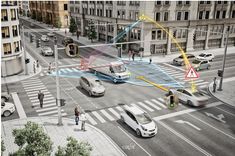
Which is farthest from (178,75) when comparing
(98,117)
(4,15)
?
(4,15)

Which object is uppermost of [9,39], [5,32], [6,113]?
[5,32]

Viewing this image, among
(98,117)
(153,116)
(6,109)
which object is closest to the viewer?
(6,109)

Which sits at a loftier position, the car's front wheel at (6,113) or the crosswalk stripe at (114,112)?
the car's front wheel at (6,113)

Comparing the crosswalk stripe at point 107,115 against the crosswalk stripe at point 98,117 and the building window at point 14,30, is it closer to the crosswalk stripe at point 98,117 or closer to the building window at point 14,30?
the crosswalk stripe at point 98,117

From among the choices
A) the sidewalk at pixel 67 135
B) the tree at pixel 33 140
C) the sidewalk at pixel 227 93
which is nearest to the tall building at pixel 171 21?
the sidewalk at pixel 227 93

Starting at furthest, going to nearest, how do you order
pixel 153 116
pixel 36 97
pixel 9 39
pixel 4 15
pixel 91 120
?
1. pixel 9 39
2. pixel 4 15
3. pixel 36 97
4. pixel 153 116
5. pixel 91 120

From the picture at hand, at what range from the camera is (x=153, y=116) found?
27.1 meters

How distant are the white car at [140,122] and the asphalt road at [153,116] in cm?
55

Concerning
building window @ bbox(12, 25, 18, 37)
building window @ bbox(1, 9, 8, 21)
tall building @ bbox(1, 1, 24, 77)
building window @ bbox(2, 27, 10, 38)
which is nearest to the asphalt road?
tall building @ bbox(1, 1, 24, 77)

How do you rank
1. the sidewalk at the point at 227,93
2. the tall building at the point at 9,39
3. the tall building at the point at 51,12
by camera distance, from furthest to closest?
1. the tall building at the point at 51,12
2. the tall building at the point at 9,39
3. the sidewalk at the point at 227,93

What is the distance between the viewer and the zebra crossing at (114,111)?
1042 inches

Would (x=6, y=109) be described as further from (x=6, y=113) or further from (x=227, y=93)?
(x=227, y=93)

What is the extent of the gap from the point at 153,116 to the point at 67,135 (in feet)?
30.4

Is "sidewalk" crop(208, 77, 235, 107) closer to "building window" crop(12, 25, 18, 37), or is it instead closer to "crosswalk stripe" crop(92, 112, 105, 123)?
"crosswalk stripe" crop(92, 112, 105, 123)
